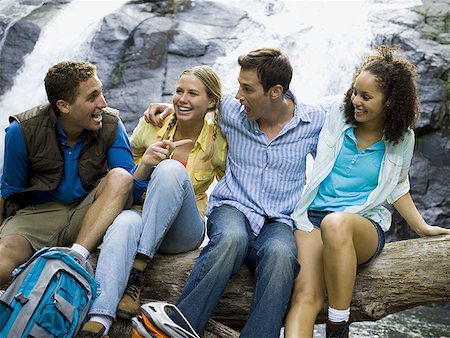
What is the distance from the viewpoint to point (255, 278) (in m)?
3.65

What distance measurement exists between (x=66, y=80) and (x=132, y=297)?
3.95 feet

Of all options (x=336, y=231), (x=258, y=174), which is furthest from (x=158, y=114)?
(x=336, y=231)

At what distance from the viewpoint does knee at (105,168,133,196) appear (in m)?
3.80

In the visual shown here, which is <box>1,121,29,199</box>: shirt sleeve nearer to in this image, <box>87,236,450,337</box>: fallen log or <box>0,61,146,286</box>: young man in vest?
<box>0,61,146,286</box>: young man in vest

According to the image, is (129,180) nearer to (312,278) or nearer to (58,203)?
(58,203)

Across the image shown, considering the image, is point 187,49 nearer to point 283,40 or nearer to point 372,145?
point 283,40

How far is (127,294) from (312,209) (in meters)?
1.02

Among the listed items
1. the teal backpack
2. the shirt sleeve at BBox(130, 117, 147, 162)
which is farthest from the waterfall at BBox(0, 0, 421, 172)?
the teal backpack

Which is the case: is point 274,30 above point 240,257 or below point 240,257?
below

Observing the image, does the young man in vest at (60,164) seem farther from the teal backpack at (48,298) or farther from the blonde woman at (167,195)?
the teal backpack at (48,298)

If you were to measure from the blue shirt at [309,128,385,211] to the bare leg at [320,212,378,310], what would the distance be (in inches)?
9.0

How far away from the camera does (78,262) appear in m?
3.52

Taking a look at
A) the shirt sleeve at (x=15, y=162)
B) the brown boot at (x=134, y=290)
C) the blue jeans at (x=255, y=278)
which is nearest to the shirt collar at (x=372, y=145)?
the blue jeans at (x=255, y=278)

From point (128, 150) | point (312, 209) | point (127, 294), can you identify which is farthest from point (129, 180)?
point (312, 209)
